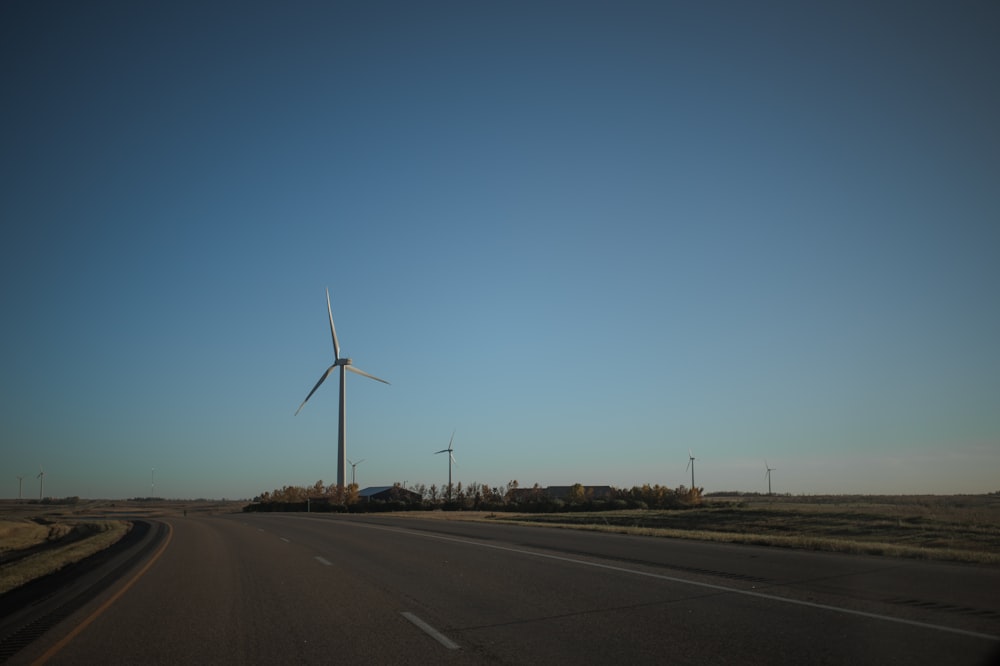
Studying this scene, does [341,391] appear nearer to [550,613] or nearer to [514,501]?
[514,501]

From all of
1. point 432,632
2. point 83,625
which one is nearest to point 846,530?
point 432,632

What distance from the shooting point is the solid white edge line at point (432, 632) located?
771 centimetres

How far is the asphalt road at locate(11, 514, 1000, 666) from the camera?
728cm

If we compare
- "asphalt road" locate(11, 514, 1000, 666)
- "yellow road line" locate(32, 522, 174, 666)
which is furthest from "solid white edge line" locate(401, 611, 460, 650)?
"yellow road line" locate(32, 522, 174, 666)

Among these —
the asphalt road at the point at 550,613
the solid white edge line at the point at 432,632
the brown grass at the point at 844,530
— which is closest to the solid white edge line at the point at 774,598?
the asphalt road at the point at 550,613

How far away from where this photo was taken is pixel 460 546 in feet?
66.6

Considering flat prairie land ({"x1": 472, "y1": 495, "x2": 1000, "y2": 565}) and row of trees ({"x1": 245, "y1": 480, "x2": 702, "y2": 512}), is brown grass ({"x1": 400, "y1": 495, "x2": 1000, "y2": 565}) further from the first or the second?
row of trees ({"x1": 245, "y1": 480, "x2": 702, "y2": 512})

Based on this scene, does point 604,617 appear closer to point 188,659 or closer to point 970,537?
point 188,659

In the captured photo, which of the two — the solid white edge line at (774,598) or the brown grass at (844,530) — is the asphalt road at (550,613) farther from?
the brown grass at (844,530)

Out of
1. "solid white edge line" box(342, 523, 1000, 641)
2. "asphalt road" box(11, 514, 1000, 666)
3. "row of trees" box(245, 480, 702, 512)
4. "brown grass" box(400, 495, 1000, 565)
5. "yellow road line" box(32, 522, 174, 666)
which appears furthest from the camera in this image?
"row of trees" box(245, 480, 702, 512)

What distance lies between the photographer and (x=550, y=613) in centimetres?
945

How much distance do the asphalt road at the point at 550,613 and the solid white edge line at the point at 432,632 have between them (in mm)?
39

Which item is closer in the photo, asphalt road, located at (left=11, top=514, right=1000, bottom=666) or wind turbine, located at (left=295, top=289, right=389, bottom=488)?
asphalt road, located at (left=11, top=514, right=1000, bottom=666)

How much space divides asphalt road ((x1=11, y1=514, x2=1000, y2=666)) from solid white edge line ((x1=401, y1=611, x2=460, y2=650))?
4cm
